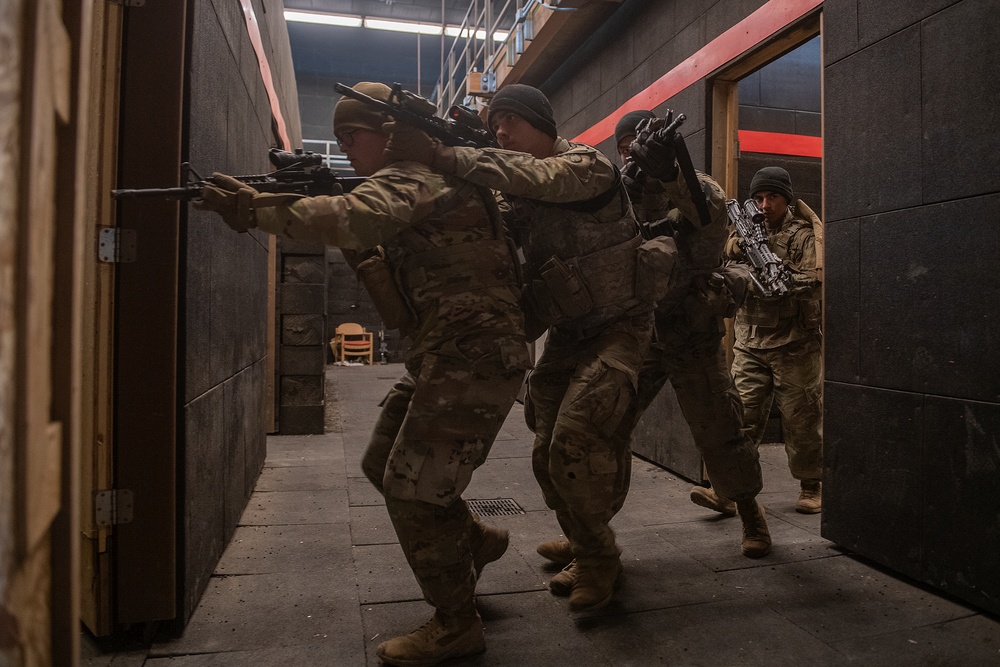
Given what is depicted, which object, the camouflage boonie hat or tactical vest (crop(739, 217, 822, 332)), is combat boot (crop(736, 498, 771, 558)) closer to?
tactical vest (crop(739, 217, 822, 332))

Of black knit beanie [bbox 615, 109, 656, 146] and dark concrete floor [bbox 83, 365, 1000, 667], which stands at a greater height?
black knit beanie [bbox 615, 109, 656, 146]

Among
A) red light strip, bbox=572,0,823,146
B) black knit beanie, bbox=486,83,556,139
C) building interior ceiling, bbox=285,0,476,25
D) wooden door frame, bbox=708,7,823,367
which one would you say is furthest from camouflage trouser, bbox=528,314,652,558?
building interior ceiling, bbox=285,0,476,25

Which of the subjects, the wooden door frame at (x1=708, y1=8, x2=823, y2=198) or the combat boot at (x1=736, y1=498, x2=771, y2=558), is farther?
the wooden door frame at (x1=708, y1=8, x2=823, y2=198)

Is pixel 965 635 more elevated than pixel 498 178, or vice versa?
pixel 498 178

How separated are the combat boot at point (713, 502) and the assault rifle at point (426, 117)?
2.12 m

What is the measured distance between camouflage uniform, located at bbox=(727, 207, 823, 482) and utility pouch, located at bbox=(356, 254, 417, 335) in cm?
216

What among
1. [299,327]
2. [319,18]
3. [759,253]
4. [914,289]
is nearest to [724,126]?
[759,253]

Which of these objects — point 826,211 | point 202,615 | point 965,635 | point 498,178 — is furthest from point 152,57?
point 965,635

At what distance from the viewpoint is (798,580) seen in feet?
8.29

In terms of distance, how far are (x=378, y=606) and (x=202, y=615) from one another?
57 centimetres

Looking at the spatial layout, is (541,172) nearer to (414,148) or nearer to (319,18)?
(414,148)

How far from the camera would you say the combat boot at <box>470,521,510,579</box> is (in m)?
2.34

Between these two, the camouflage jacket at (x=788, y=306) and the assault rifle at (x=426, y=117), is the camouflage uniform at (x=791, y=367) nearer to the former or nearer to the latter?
the camouflage jacket at (x=788, y=306)

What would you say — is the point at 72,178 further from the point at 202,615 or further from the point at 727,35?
the point at 727,35
